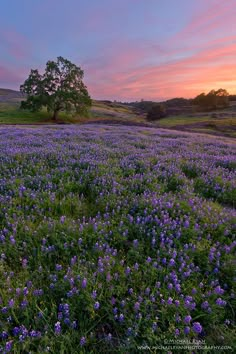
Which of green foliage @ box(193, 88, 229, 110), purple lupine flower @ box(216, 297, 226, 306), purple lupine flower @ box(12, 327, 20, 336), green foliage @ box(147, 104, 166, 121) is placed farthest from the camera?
green foliage @ box(193, 88, 229, 110)

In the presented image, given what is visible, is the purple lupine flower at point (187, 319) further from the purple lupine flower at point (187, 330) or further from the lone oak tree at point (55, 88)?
the lone oak tree at point (55, 88)

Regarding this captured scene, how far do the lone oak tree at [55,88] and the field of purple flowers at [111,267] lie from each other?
59290 mm

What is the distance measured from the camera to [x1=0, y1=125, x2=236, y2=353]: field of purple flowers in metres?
2.35

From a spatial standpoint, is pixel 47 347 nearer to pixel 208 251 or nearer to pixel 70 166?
pixel 208 251

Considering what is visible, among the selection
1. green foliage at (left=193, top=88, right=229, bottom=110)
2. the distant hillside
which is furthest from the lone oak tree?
green foliage at (left=193, top=88, right=229, bottom=110)

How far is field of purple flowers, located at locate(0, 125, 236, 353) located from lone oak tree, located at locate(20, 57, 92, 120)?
195 ft

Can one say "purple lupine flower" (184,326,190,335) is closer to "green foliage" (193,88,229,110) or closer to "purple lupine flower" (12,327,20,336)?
"purple lupine flower" (12,327,20,336)

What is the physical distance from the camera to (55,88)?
200 feet

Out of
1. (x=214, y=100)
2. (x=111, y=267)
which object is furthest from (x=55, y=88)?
(x=214, y=100)

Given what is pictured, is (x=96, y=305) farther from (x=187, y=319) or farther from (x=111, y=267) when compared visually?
(x=187, y=319)

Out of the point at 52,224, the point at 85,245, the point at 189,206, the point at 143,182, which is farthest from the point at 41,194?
the point at 189,206

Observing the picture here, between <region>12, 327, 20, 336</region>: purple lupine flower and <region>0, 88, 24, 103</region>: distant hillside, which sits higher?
<region>0, 88, 24, 103</region>: distant hillside

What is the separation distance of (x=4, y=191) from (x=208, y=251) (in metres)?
4.39

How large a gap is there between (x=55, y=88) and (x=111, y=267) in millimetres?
65770
